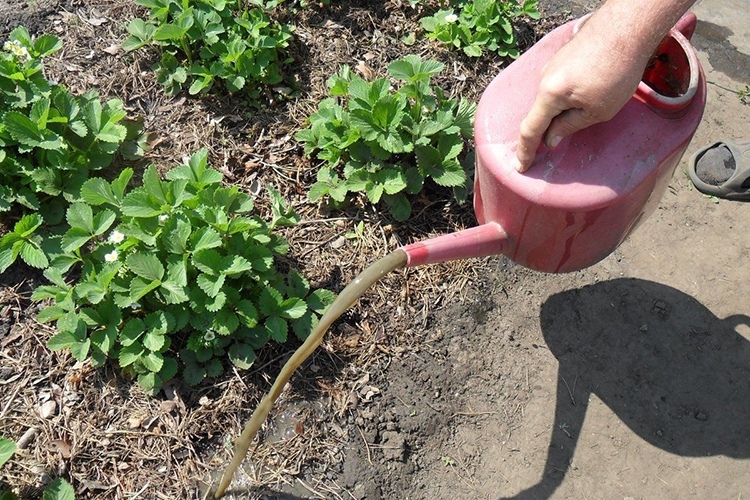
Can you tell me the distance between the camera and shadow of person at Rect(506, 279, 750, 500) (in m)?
2.49

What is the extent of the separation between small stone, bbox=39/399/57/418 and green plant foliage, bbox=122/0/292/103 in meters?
1.31

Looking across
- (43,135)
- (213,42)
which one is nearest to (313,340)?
(43,135)

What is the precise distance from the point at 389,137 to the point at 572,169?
37.2 inches

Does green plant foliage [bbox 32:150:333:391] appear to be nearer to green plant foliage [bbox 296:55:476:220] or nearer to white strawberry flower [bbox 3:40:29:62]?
green plant foliage [bbox 296:55:476:220]

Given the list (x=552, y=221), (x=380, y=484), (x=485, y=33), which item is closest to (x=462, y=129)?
(x=485, y=33)

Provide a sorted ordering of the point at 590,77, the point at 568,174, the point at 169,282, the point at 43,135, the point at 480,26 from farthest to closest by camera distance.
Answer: the point at 480,26
the point at 43,135
the point at 169,282
the point at 568,174
the point at 590,77

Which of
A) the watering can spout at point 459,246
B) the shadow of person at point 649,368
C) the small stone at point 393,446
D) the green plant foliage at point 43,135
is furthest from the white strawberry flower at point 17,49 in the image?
the shadow of person at point 649,368

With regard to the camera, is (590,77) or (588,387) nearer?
(590,77)

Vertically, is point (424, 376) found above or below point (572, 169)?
below

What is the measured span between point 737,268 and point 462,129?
1.25 metres

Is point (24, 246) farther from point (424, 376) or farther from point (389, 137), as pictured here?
point (424, 376)

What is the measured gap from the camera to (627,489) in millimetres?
2402

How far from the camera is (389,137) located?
8.44 ft

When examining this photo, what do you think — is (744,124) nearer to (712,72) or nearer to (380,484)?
(712,72)
